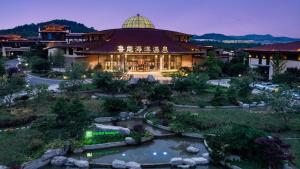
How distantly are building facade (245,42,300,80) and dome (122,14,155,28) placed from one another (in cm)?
2227

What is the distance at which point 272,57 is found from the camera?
48438mm

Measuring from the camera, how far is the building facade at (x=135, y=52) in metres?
53.0

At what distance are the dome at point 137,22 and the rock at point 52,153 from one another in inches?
2046

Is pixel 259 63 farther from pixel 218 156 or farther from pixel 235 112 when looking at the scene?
pixel 218 156

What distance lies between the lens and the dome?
6700 centimetres

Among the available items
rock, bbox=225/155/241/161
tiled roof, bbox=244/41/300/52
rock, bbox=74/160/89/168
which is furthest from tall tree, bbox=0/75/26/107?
tiled roof, bbox=244/41/300/52

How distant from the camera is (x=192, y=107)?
2845 centimetres

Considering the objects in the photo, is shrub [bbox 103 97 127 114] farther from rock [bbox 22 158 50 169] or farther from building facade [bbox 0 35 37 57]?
building facade [bbox 0 35 37 57]

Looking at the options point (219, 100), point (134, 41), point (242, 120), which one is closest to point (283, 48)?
point (134, 41)

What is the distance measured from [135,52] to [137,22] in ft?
55.3

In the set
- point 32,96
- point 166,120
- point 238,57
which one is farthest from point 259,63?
point 32,96

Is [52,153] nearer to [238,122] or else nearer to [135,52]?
[238,122]

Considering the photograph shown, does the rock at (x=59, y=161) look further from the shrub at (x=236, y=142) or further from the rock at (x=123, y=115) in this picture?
the rock at (x=123, y=115)

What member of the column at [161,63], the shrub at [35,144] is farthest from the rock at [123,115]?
the column at [161,63]
